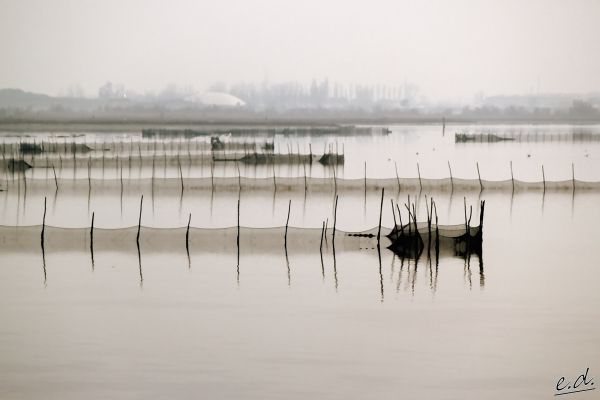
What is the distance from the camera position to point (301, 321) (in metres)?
6.57

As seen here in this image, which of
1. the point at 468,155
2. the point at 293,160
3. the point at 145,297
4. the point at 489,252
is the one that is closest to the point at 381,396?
the point at 145,297

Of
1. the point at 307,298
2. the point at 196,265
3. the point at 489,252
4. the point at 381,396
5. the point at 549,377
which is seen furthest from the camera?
the point at 489,252

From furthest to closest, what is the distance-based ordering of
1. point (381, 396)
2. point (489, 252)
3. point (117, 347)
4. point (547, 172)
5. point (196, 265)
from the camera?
point (547, 172), point (489, 252), point (196, 265), point (117, 347), point (381, 396)

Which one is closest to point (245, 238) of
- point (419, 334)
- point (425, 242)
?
point (425, 242)

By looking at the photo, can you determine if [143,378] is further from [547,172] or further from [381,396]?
[547,172]

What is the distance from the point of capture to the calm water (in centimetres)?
534

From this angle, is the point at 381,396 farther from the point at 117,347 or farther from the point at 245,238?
the point at 245,238

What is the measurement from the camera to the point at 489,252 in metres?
9.08

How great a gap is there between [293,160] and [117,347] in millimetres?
13979

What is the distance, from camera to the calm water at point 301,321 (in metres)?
5.34

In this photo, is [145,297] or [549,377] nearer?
[549,377]
